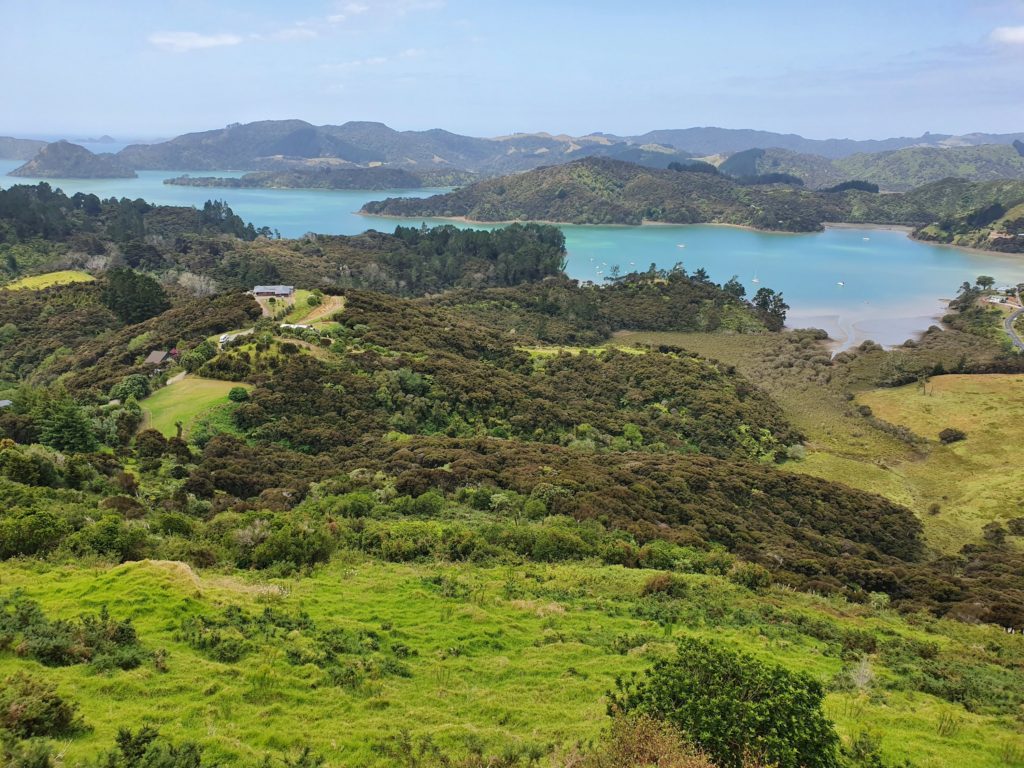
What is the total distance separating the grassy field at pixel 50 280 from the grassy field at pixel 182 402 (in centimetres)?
4943

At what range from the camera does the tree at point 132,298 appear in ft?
197

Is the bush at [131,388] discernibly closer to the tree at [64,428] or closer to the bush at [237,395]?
the bush at [237,395]

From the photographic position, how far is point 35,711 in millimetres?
8688

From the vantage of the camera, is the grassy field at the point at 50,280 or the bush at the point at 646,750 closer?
the bush at the point at 646,750

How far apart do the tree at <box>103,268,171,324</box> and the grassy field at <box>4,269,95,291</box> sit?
17.1 metres

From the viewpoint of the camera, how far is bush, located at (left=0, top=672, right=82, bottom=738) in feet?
28.2

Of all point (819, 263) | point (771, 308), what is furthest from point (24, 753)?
point (819, 263)

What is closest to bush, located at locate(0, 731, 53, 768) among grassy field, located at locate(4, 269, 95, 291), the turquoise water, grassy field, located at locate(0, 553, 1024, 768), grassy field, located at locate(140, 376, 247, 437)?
grassy field, located at locate(0, 553, 1024, 768)

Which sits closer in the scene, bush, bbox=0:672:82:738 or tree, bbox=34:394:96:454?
Result: bush, bbox=0:672:82:738

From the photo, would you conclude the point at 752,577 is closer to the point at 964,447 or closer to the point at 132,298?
the point at 964,447

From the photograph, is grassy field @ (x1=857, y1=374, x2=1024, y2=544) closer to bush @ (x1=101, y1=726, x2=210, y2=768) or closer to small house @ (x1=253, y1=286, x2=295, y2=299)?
bush @ (x1=101, y1=726, x2=210, y2=768)

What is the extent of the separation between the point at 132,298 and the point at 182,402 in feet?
109

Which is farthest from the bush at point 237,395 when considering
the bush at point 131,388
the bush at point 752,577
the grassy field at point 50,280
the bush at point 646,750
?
the grassy field at point 50,280

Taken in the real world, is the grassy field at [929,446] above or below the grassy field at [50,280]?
below
